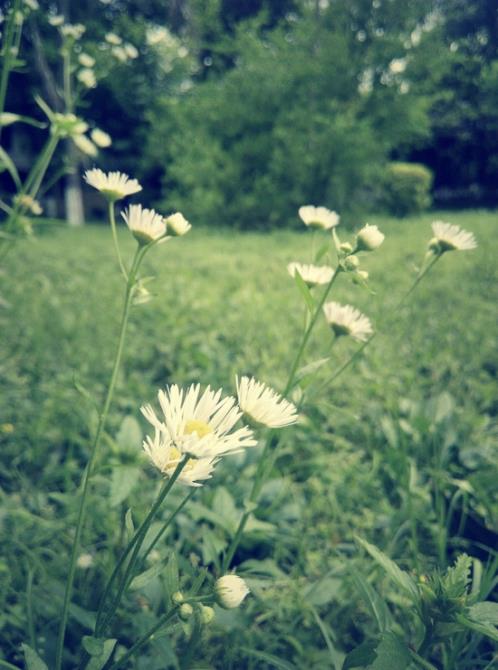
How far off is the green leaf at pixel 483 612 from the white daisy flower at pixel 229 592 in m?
0.30

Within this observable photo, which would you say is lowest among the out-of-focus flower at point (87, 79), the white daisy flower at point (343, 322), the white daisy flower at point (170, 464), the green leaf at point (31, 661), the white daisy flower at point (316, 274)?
the green leaf at point (31, 661)

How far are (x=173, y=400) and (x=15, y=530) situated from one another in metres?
0.81

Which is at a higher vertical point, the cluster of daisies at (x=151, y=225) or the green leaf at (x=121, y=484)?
the cluster of daisies at (x=151, y=225)

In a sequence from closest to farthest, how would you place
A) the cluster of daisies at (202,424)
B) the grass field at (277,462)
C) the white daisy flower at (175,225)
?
the cluster of daisies at (202,424)
the white daisy flower at (175,225)
the grass field at (277,462)

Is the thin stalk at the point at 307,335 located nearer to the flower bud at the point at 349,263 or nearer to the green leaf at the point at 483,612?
the flower bud at the point at 349,263

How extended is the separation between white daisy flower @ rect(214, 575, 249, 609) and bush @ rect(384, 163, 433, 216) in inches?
360

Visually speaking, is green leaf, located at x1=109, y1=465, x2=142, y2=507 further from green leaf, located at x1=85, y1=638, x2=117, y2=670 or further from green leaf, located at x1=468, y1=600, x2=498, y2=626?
green leaf, located at x1=468, y1=600, x2=498, y2=626

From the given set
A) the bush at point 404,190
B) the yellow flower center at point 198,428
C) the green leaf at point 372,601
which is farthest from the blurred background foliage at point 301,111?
the yellow flower center at point 198,428

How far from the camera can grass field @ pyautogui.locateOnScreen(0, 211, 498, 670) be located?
941mm

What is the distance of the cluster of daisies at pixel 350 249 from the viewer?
0.71 meters

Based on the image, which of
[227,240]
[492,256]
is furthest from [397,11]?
[492,256]

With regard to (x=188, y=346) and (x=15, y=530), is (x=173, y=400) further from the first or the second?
(x=188, y=346)

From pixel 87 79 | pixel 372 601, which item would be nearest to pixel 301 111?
pixel 87 79

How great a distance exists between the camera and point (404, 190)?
8.91m
